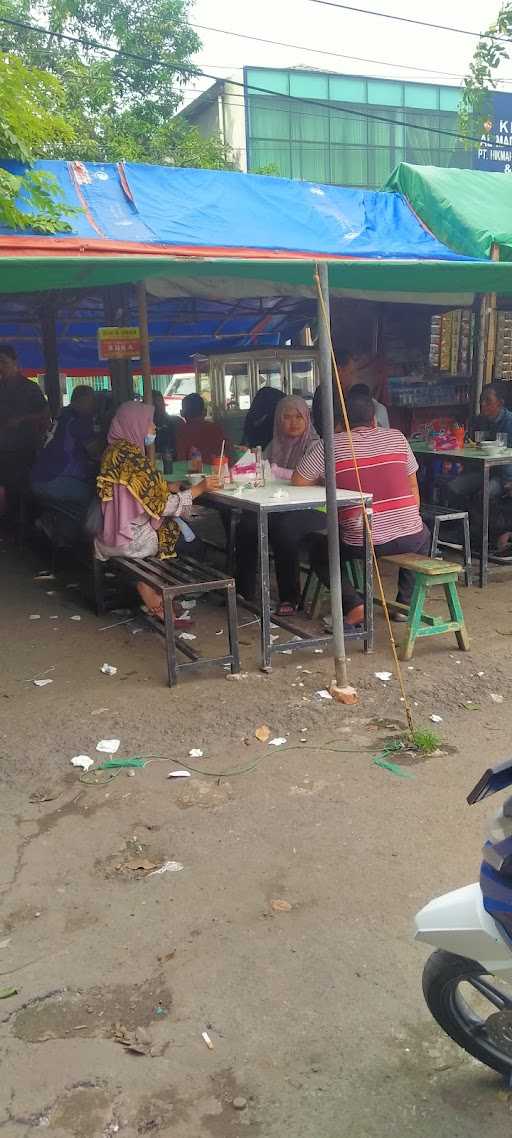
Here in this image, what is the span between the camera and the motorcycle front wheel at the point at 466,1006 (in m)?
2.18

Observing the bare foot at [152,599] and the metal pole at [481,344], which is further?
→ the metal pole at [481,344]

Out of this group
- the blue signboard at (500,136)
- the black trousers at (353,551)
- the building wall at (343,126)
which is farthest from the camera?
the blue signboard at (500,136)

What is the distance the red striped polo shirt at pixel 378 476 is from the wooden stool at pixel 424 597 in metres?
0.28

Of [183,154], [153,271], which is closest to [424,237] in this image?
[153,271]

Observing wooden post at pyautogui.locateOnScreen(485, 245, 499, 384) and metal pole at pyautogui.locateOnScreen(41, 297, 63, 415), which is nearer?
wooden post at pyautogui.locateOnScreen(485, 245, 499, 384)

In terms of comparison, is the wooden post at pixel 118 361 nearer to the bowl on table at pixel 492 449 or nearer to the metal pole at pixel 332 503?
the bowl on table at pixel 492 449

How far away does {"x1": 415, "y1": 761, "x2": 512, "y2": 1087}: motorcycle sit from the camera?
1992 millimetres

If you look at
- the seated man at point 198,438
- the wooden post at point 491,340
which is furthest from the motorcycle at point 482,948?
the wooden post at point 491,340

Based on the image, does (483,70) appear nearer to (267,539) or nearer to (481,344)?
(481,344)

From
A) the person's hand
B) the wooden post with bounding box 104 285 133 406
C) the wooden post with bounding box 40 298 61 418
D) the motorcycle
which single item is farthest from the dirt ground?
the wooden post with bounding box 40 298 61 418

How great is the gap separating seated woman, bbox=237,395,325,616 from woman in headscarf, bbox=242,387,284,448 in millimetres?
1794

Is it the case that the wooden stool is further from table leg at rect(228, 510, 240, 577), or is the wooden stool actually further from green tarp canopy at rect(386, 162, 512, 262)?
green tarp canopy at rect(386, 162, 512, 262)

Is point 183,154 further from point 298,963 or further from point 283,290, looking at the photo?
point 298,963

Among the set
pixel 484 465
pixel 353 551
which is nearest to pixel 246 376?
pixel 484 465
